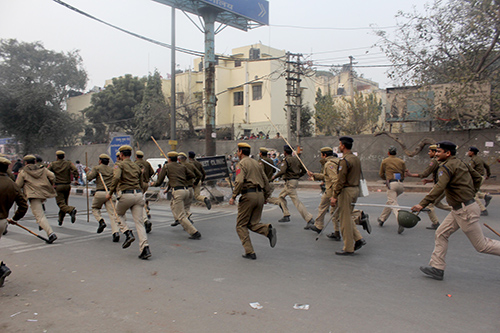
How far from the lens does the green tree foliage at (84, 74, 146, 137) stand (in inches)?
1537

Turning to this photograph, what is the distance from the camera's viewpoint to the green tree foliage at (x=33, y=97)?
105 ft

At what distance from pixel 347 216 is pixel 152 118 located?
26864mm

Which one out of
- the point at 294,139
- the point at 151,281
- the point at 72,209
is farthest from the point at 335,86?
the point at 151,281

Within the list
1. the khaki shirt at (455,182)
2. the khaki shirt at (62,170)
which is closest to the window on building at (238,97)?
the khaki shirt at (62,170)

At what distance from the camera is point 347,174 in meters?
6.25

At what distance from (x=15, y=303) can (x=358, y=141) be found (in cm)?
1976

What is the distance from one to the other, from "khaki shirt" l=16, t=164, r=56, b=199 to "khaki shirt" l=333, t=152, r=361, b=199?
18.7ft

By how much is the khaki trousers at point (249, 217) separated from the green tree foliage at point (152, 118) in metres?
25.9

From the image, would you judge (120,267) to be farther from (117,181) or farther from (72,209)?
(72,209)

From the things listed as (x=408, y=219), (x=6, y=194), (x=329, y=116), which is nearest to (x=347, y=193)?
(x=408, y=219)

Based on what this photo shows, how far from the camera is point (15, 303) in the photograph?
14.2 feet

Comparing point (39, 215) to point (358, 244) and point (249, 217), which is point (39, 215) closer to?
point (249, 217)

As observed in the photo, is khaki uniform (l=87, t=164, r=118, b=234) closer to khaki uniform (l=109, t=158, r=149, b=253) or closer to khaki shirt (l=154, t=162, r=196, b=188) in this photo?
khaki shirt (l=154, t=162, r=196, b=188)

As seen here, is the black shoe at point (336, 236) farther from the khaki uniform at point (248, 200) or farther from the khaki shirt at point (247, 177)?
the khaki shirt at point (247, 177)
